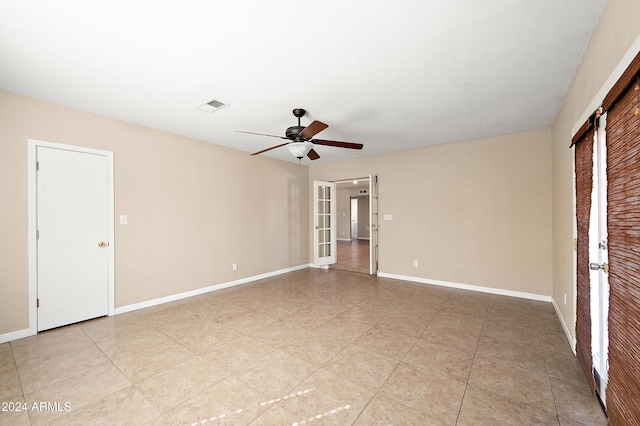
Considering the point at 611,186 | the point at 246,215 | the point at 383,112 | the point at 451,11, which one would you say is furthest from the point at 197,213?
the point at 611,186

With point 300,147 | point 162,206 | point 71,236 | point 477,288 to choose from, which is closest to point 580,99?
point 300,147

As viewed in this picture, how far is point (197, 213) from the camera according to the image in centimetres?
430

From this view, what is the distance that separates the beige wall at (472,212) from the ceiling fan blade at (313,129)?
2.94 metres

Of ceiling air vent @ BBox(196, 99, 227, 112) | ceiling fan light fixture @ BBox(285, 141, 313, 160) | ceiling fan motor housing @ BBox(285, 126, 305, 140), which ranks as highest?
ceiling air vent @ BBox(196, 99, 227, 112)

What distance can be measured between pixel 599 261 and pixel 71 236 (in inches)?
201

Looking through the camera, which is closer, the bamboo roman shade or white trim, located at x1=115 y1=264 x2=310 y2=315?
the bamboo roman shade

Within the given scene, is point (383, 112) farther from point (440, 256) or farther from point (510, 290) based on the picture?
→ point (510, 290)

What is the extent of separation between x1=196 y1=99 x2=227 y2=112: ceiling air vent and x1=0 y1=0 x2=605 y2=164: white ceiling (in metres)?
0.08

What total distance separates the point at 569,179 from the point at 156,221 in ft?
16.7

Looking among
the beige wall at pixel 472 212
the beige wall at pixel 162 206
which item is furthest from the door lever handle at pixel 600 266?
the beige wall at pixel 162 206

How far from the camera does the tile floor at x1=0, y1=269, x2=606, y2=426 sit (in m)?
1.69

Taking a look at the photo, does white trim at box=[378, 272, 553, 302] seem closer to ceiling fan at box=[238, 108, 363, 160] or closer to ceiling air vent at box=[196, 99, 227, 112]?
ceiling fan at box=[238, 108, 363, 160]

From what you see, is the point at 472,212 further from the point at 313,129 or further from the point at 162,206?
the point at 162,206

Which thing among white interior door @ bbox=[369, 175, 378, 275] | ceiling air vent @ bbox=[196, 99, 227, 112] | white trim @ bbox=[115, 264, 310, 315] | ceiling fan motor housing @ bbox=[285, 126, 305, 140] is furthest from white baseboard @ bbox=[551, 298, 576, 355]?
white trim @ bbox=[115, 264, 310, 315]
